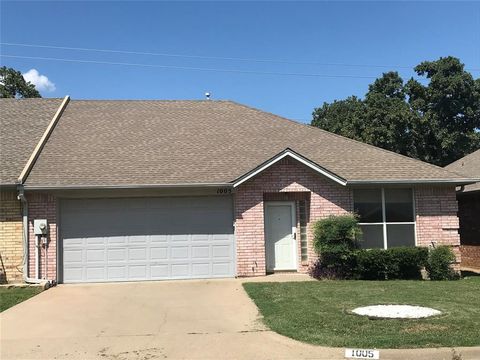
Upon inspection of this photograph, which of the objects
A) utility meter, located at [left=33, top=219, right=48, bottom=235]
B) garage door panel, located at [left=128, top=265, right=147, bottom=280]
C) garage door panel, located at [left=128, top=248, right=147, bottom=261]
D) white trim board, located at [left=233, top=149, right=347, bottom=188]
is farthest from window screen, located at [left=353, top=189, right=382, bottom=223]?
utility meter, located at [left=33, top=219, right=48, bottom=235]

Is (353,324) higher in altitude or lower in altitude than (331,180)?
lower

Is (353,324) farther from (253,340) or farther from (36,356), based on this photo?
(36,356)

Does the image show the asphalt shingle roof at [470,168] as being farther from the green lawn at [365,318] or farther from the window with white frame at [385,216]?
the green lawn at [365,318]

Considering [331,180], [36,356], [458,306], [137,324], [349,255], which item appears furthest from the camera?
[331,180]

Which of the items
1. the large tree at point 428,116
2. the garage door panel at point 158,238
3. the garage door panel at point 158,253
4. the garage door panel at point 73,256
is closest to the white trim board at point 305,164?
the garage door panel at point 158,238

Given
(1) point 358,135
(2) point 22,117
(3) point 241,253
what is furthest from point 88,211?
(1) point 358,135

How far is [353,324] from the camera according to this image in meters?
8.46

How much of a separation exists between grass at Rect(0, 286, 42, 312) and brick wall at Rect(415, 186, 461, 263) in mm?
10799

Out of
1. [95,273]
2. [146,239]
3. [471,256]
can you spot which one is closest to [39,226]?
[95,273]

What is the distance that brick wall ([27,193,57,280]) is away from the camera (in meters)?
14.5

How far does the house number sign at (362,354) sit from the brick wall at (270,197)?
8.16 meters

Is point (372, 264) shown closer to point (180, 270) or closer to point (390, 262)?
point (390, 262)

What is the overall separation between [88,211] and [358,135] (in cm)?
2541

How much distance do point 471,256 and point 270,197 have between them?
9024 mm
